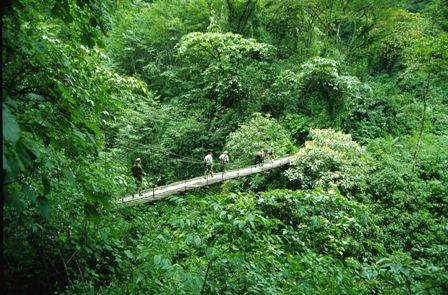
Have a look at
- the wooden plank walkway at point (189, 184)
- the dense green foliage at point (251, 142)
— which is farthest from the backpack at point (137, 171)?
the dense green foliage at point (251, 142)

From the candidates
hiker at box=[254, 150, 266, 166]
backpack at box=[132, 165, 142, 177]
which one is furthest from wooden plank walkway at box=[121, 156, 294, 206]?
backpack at box=[132, 165, 142, 177]

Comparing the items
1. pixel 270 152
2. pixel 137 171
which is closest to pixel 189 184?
pixel 137 171

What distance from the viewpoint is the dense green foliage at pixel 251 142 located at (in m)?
3.15

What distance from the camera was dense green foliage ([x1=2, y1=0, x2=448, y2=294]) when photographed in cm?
315

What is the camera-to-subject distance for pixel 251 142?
13750mm

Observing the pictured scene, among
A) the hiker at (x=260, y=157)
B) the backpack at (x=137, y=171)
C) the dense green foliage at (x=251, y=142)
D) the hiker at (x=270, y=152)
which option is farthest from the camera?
the hiker at (x=270, y=152)

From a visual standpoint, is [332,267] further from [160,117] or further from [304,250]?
[160,117]

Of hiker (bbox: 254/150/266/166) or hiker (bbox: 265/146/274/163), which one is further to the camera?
hiker (bbox: 265/146/274/163)

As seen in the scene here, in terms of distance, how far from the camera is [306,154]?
37.3ft

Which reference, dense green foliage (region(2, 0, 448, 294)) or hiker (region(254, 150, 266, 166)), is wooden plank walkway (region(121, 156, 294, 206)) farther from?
dense green foliage (region(2, 0, 448, 294))

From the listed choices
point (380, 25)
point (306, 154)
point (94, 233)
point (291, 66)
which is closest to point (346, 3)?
point (380, 25)

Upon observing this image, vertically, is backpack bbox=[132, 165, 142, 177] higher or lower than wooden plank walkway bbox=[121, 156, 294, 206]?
higher

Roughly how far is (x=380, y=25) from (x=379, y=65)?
12.6 feet

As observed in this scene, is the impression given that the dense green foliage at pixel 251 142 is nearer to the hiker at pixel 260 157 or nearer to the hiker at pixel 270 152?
the hiker at pixel 260 157
